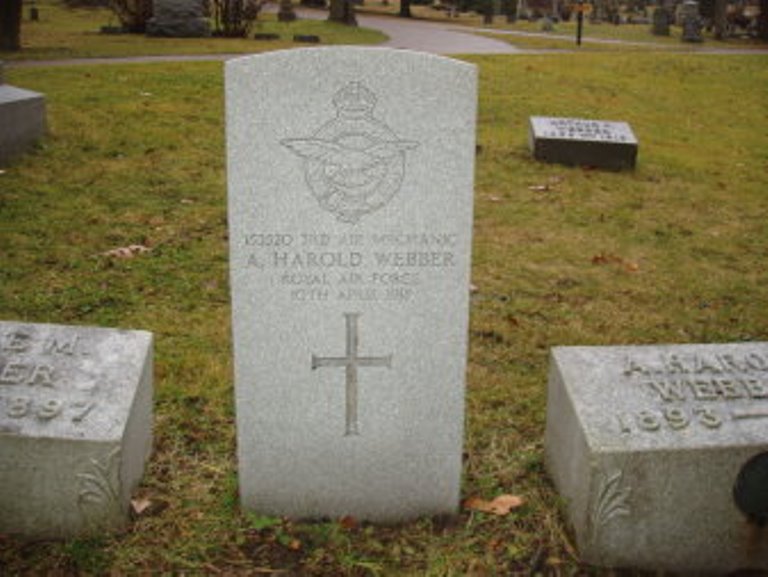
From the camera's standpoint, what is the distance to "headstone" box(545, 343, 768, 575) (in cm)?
300

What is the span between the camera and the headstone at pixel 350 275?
2930 mm

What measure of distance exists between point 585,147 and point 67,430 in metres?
7.13

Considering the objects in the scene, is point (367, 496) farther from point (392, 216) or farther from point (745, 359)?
point (745, 359)

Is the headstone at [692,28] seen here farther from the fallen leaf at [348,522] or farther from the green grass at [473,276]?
the fallen leaf at [348,522]

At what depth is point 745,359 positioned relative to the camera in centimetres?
337

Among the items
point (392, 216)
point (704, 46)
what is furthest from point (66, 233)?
point (704, 46)

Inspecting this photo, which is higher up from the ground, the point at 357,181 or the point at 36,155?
the point at 357,181

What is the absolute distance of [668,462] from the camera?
9.86ft

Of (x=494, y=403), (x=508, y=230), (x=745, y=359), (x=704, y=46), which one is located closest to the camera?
(x=745, y=359)

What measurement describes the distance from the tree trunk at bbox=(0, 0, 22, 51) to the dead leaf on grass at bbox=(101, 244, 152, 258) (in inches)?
463

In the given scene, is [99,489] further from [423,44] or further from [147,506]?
[423,44]

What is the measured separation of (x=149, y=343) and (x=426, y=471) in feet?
4.15

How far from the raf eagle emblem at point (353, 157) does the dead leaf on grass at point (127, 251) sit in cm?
339

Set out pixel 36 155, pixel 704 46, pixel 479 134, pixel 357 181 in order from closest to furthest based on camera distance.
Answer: pixel 357 181
pixel 36 155
pixel 479 134
pixel 704 46
